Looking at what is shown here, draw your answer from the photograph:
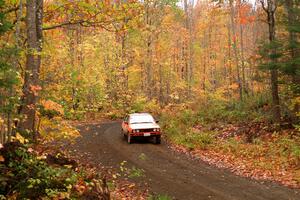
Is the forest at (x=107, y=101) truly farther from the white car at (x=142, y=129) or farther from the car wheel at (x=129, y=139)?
the car wheel at (x=129, y=139)

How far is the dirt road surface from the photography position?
976 centimetres

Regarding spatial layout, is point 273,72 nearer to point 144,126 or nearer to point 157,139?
point 157,139

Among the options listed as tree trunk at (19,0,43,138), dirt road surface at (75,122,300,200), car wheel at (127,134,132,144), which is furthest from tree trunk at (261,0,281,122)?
tree trunk at (19,0,43,138)

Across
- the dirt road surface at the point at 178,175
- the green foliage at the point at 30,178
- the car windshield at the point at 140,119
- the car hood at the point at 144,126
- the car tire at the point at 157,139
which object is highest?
the car windshield at the point at 140,119

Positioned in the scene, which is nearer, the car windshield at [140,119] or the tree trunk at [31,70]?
the tree trunk at [31,70]

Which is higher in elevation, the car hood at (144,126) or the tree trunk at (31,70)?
the tree trunk at (31,70)

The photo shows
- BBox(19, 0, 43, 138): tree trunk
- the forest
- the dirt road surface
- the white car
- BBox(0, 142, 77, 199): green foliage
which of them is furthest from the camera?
the white car

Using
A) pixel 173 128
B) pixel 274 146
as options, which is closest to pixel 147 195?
pixel 274 146

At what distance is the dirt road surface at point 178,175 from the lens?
9.76 meters

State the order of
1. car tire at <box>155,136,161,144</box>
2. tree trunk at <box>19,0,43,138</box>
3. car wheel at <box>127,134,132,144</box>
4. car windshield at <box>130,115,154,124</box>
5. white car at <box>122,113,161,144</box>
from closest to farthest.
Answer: tree trunk at <box>19,0,43,138</box> → white car at <box>122,113,161,144</box> → car wheel at <box>127,134,132,144</box> → car tire at <box>155,136,161,144</box> → car windshield at <box>130,115,154,124</box>

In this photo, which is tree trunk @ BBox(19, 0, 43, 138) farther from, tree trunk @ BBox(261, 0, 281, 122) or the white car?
tree trunk @ BBox(261, 0, 281, 122)

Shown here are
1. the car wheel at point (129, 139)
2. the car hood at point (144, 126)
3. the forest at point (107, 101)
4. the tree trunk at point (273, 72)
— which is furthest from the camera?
the car wheel at point (129, 139)

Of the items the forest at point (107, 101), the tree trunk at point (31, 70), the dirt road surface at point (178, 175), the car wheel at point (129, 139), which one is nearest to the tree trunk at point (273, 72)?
the forest at point (107, 101)

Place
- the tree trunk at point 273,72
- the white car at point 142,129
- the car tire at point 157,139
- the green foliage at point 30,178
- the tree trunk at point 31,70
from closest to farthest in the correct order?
the green foliage at point 30,178
the tree trunk at point 31,70
the tree trunk at point 273,72
the white car at point 142,129
the car tire at point 157,139
